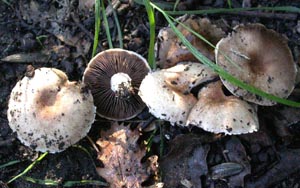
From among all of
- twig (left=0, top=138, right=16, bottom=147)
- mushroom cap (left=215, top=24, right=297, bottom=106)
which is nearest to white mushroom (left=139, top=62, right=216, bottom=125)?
mushroom cap (left=215, top=24, right=297, bottom=106)

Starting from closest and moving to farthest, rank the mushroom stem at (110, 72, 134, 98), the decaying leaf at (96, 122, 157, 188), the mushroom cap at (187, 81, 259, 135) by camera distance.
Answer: the mushroom cap at (187, 81, 259, 135), the decaying leaf at (96, 122, 157, 188), the mushroom stem at (110, 72, 134, 98)

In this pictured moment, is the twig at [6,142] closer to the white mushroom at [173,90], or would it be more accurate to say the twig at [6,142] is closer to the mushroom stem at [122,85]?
the mushroom stem at [122,85]

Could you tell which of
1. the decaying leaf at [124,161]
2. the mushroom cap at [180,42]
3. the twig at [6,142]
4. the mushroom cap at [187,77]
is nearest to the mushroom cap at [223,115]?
the mushroom cap at [187,77]

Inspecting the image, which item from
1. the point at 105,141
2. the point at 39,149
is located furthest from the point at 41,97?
the point at 105,141

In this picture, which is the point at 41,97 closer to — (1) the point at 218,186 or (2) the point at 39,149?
(2) the point at 39,149

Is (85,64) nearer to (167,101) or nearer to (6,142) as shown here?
(6,142)

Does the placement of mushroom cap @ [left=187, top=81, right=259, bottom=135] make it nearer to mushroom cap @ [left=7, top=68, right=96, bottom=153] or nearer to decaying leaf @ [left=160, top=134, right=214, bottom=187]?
decaying leaf @ [left=160, top=134, right=214, bottom=187]

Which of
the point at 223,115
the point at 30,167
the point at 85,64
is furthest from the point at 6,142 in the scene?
the point at 223,115
